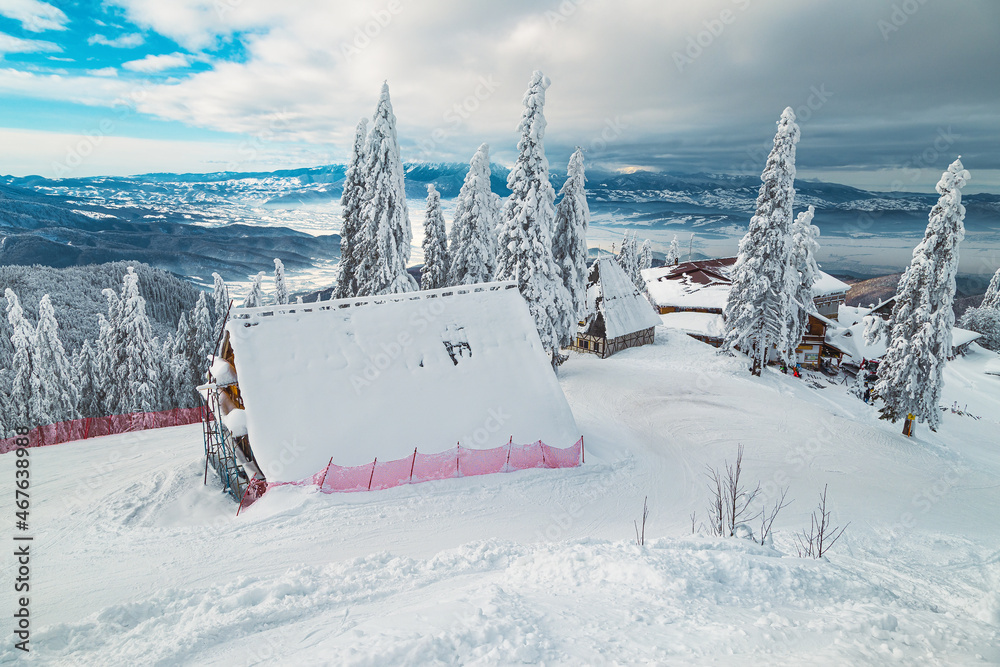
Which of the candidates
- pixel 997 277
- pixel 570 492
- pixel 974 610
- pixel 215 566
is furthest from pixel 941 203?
pixel 997 277

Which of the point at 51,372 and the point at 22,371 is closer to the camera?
the point at 22,371

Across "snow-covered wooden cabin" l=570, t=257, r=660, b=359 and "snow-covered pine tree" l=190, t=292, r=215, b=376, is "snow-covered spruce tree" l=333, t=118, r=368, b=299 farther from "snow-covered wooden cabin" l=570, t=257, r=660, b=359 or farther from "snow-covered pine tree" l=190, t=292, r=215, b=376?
"snow-covered wooden cabin" l=570, t=257, r=660, b=359

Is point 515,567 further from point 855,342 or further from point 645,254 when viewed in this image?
point 645,254

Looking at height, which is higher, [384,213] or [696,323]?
[384,213]

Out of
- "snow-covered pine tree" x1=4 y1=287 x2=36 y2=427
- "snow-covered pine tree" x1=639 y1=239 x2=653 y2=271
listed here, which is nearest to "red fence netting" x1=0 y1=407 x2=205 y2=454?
"snow-covered pine tree" x1=4 y1=287 x2=36 y2=427

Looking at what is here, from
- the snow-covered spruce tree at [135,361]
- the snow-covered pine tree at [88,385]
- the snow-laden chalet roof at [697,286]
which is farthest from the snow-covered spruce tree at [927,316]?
the snow-covered pine tree at [88,385]

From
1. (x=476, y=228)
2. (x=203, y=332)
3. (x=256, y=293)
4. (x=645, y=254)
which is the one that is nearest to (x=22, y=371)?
(x=203, y=332)
